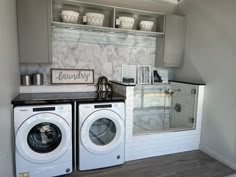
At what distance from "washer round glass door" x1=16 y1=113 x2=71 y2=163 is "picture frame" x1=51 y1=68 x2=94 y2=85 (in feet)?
2.98

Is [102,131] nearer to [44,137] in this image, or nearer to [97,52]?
[44,137]

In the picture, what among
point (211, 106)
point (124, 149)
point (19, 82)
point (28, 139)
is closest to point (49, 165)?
point (28, 139)

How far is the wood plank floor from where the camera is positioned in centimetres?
229

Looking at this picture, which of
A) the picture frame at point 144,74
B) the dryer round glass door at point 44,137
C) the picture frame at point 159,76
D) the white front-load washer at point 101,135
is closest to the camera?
the dryer round glass door at point 44,137

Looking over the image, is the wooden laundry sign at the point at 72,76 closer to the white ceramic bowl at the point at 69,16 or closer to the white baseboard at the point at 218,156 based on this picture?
the white ceramic bowl at the point at 69,16

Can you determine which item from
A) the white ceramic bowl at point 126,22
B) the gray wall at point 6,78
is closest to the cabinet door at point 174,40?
the white ceramic bowl at point 126,22

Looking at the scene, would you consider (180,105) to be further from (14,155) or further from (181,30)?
(14,155)

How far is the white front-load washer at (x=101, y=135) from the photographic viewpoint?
2.26m

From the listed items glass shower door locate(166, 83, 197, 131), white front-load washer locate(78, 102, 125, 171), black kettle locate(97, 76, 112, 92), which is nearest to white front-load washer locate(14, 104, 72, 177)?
white front-load washer locate(78, 102, 125, 171)

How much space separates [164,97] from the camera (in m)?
3.46

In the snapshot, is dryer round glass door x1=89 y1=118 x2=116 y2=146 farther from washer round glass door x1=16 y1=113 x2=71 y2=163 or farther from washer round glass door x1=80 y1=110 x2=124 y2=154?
washer round glass door x1=16 y1=113 x2=71 y2=163

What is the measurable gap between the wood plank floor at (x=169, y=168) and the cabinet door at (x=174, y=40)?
1608mm

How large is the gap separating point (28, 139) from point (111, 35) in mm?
2024

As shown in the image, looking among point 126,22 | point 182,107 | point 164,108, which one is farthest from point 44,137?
point 182,107
